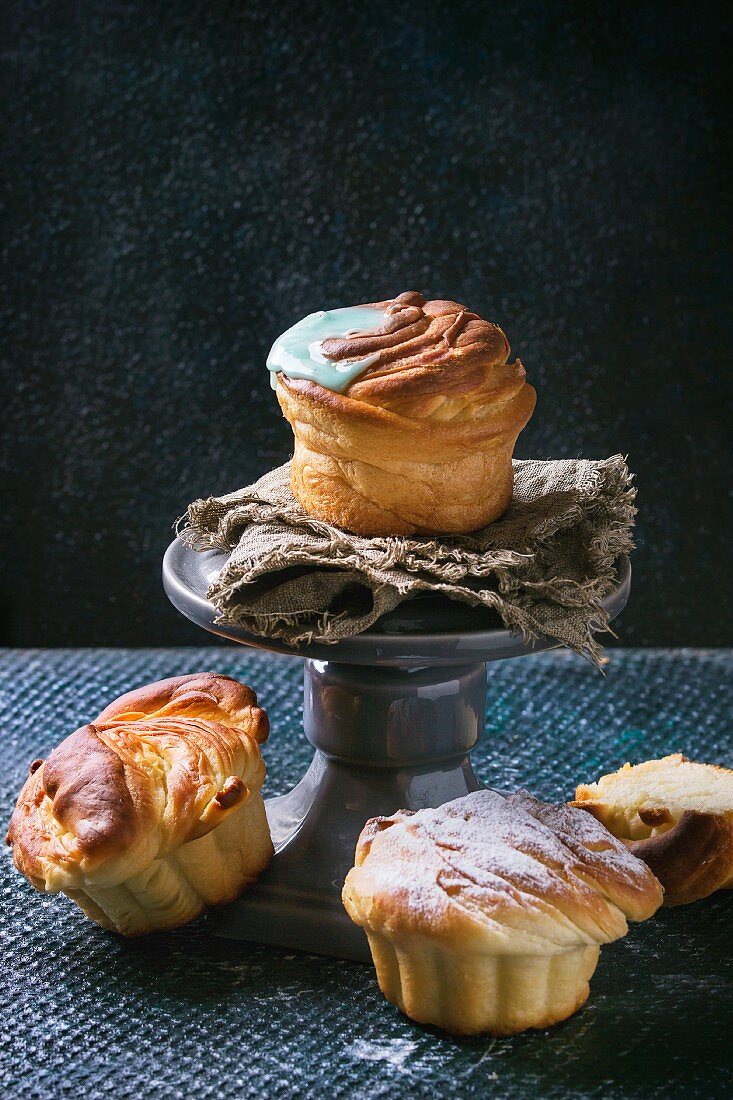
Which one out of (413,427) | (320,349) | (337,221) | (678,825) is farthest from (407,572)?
(337,221)

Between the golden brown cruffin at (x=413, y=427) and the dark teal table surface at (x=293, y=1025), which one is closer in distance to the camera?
the dark teal table surface at (x=293, y=1025)

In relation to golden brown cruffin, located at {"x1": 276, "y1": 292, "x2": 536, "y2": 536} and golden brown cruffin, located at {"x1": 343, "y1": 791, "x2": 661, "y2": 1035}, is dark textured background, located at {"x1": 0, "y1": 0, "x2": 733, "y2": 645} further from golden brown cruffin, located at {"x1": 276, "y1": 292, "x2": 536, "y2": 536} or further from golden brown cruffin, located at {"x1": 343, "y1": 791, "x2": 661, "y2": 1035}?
golden brown cruffin, located at {"x1": 343, "y1": 791, "x2": 661, "y2": 1035}

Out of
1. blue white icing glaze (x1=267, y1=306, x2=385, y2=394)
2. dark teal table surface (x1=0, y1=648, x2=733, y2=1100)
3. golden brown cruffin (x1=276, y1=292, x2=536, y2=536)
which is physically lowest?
dark teal table surface (x1=0, y1=648, x2=733, y2=1100)

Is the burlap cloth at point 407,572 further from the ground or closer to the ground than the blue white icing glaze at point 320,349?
closer to the ground

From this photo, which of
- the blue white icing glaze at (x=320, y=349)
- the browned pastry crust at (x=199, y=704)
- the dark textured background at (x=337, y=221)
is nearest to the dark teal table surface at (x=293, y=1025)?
the browned pastry crust at (x=199, y=704)

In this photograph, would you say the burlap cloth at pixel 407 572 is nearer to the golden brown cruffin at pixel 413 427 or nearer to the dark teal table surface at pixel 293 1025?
the golden brown cruffin at pixel 413 427

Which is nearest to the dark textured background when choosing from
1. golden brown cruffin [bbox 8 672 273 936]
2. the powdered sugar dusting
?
golden brown cruffin [bbox 8 672 273 936]

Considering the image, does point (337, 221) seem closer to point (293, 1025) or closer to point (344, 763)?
point (344, 763)

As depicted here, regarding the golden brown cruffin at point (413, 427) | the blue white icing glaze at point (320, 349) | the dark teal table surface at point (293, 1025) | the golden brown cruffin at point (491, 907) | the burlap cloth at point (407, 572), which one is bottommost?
the dark teal table surface at point (293, 1025)
